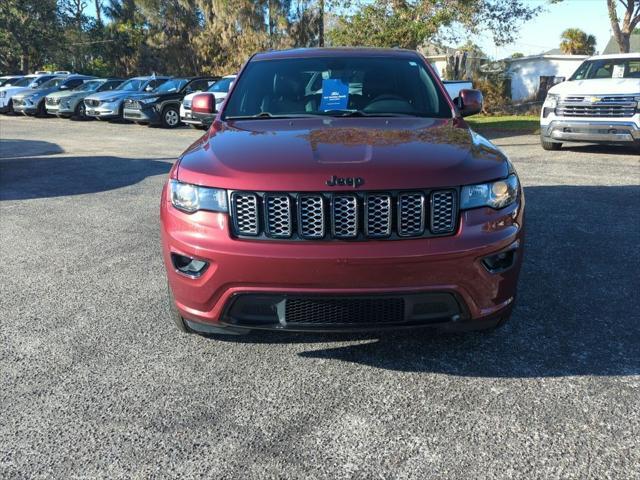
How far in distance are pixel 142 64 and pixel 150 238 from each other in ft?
130

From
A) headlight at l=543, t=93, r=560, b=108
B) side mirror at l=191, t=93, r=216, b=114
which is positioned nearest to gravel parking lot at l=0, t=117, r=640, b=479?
side mirror at l=191, t=93, r=216, b=114

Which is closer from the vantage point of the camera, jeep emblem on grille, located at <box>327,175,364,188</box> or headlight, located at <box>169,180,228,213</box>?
jeep emblem on grille, located at <box>327,175,364,188</box>

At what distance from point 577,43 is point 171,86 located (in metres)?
39.9

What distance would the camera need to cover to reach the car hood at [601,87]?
934 cm

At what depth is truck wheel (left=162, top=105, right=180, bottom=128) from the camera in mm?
18250

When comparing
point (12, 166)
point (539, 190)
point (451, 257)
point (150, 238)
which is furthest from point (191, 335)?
point (12, 166)

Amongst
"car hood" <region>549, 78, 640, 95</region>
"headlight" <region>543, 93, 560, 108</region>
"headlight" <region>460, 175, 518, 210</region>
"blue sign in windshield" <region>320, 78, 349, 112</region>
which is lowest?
"headlight" <region>543, 93, 560, 108</region>

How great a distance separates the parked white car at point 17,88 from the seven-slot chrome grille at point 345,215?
24.8 metres

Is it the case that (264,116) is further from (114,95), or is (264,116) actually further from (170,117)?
(114,95)

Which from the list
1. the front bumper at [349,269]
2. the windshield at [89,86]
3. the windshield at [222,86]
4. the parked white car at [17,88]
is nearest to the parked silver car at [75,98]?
the windshield at [89,86]

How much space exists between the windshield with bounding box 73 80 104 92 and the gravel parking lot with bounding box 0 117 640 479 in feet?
61.7

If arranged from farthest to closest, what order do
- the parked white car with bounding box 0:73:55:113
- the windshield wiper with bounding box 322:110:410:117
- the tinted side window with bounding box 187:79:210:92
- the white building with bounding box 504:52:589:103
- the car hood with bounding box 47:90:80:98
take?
the white building with bounding box 504:52:589:103 → the parked white car with bounding box 0:73:55:113 → the car hood with bounding box 47:90:80:98 → the tinted side window with bounding box 187:79:210:92 → the windshield wiper with bounding box 322:110:410:117

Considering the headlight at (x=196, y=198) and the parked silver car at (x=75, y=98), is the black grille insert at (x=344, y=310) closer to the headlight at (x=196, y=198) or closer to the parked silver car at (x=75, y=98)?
the headlight at (x=196, y=198)

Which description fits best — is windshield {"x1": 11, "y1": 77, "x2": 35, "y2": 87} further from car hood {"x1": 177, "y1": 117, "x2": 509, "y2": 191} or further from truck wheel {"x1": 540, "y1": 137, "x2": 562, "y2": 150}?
car hood {"x1": 177, "y1": 117, "x2": 509, "y2": 191}
